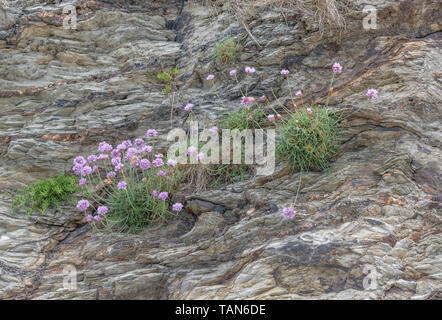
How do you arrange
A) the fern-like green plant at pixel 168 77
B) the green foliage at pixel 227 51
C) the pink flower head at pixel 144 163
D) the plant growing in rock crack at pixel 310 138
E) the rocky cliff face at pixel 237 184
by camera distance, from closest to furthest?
the rocky cliff face at pixel 237 184 → the plant growing in rock crack at pixel 310 138 → the pink flower head at pixel 144 163 → the green foliage at pixel 227 51 → the fern-like green plant at pixel 168 77

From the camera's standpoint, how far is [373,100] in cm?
481

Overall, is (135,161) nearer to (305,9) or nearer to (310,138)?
(310,138)

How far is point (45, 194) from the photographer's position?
17.0 ft

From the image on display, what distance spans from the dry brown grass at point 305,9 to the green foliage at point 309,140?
70.9 inches

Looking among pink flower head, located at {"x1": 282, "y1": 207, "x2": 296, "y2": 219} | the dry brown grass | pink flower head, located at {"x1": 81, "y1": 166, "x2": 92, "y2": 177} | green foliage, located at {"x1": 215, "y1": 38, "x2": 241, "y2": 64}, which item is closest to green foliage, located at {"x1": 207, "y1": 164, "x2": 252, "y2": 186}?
pink flower head, located at {"x1": 282, "y1": 207, "x2": 296, "y2": 219}

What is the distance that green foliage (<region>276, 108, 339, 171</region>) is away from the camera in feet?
14.7

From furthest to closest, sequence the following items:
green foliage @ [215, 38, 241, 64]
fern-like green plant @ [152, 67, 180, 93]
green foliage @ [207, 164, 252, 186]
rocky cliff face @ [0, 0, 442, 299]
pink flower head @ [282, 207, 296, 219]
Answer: fern-like green plant @ [152, 67, 180, 93] → green foliage @ [215, 38, 241, 64] → green foliage @ [207, 164, 252, 186] → pink flower head @ [282, 207, 296, 219] → rocky cliff face @ [0, 0, 442, 299]

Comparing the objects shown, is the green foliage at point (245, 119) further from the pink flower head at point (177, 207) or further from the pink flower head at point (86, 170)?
the pink flower head at point (86, 170)

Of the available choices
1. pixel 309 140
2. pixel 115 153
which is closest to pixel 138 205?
pixel 115 153

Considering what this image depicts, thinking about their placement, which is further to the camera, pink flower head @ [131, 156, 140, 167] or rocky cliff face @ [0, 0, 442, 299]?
pink flower head @ [131, 156, 140, 167]

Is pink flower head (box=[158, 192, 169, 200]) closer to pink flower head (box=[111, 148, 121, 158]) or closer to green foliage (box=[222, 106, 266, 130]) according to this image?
pink flower head (box=[111, 148, 121, 158])

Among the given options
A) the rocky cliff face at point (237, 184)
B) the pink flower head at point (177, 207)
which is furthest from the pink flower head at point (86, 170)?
the pink flower head at point (177, 207)

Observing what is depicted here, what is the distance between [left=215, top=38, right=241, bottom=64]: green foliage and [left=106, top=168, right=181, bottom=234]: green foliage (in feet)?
7.24

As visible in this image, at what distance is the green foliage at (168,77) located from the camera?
21.3ft
